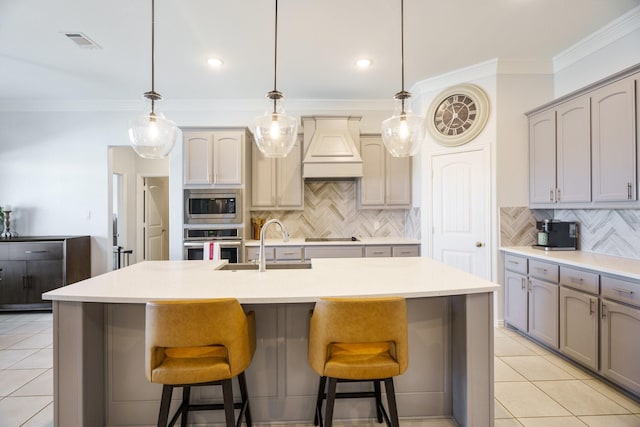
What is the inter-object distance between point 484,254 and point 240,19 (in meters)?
3.39

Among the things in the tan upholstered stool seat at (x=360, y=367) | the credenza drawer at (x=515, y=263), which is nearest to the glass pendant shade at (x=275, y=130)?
the tan upholstered stool seat at (x=360, y=367)

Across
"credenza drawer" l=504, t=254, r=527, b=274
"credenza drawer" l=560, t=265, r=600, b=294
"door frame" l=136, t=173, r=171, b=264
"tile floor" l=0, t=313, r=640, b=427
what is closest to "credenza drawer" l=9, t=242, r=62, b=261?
"tile floor" l=0, t=313, r=640, b=427

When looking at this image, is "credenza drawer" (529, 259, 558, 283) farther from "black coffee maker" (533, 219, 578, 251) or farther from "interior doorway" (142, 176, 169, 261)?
"interior doorway" (142, 176, 169, 261)

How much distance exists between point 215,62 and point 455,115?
2.78m

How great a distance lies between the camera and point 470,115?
3637 mm

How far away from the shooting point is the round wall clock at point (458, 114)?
3.57 meters

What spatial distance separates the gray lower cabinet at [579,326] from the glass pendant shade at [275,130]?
2.51 meters

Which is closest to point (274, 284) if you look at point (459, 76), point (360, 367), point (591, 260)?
point (360, 367)

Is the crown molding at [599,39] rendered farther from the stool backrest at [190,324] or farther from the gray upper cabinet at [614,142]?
the stool backrest at [190,324]

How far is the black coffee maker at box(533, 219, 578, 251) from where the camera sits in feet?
10.3

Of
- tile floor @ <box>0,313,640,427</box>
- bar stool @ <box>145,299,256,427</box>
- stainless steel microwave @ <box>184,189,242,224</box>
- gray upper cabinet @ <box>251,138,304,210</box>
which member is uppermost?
gray upper cabinet @ <box>251,138,304,210</box>

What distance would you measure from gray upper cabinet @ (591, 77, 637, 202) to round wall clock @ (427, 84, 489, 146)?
3.54 ft

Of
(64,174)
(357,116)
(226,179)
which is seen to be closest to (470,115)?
(357,116)

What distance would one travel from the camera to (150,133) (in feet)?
6.85
